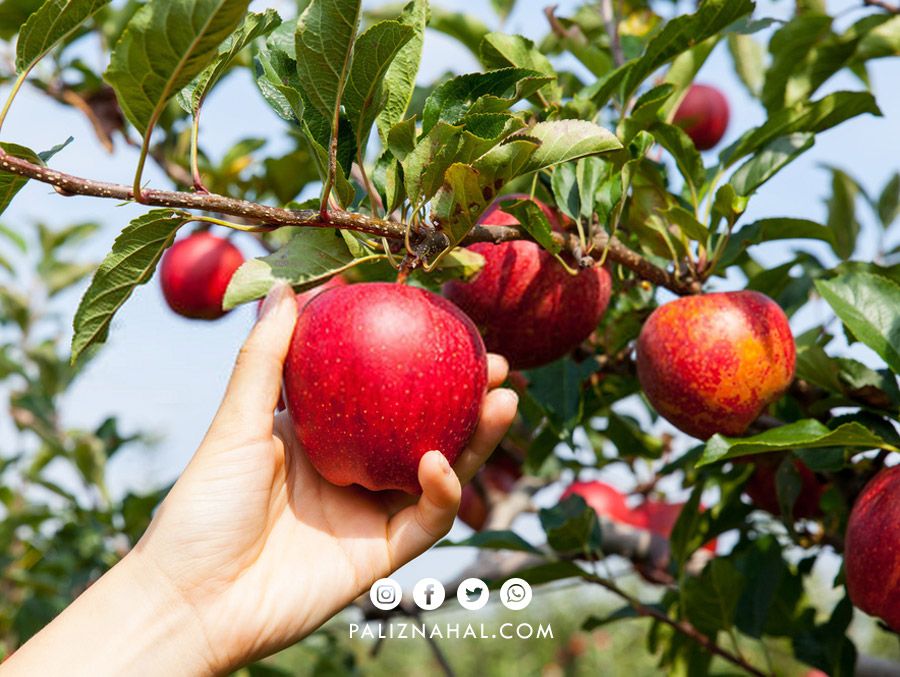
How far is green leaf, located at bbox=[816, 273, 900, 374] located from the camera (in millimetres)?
1299

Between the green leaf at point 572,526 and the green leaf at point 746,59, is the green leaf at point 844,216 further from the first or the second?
the green leaf at point 572,526

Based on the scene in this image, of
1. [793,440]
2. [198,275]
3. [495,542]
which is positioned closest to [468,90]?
[793,440]

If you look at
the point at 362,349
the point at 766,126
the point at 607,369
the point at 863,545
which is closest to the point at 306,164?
the point at 607,369

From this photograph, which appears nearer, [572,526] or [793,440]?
[793,440]

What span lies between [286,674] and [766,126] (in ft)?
6.44

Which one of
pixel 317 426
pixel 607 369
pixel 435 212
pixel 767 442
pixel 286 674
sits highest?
pixel 435 212

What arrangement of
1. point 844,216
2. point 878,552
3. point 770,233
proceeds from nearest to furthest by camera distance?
point 878,552
point 770,233
point 844,216

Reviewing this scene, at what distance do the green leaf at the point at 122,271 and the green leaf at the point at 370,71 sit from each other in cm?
23

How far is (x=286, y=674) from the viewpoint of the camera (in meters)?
2.60

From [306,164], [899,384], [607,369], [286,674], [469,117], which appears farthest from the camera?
[286,674]

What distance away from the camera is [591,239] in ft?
4.39

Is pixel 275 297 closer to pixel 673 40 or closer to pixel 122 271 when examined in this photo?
pixel 122 271

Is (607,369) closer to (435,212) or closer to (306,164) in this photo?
(435,212)

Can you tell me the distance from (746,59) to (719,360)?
1427mm
